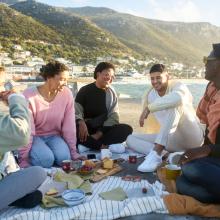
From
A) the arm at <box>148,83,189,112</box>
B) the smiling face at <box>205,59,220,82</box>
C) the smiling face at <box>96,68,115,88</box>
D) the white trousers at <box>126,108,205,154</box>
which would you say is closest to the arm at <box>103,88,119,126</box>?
the smiling face at <box>96,68,115,88</box>

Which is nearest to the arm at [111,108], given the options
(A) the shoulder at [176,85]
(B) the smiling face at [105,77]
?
(B) the smiling face at [105,77]

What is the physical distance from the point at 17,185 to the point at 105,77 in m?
2.66

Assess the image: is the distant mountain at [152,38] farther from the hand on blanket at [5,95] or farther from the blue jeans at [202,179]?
the hand on blanket at [5,95]

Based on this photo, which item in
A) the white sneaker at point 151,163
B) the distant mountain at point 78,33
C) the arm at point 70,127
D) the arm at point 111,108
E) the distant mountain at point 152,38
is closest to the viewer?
the white sneaker at point 151,163

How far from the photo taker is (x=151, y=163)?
4.14 metres

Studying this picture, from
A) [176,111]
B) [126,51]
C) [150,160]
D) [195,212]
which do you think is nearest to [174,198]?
[195,212]

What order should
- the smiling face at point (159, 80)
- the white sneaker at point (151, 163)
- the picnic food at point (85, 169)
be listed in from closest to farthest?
1. the picnic food at point (85, 169)
2. the white sneaker at point (151, 163)
3. the smiling face at point (159, 80)

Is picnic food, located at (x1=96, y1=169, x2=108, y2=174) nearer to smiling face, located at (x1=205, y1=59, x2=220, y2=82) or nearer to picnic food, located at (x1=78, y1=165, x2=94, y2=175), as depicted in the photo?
picnic food, located at (x1=78, y1=165, x2=94, y2=175)

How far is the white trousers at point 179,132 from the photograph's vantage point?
430cm

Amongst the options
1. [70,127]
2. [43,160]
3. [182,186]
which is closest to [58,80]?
[70,127]

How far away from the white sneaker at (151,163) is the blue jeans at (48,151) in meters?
0.99

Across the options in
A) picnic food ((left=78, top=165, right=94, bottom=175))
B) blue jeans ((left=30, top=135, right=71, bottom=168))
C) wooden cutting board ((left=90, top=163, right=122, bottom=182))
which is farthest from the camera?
blue jeans ((left=30, top=135, right=71, bottom=168))

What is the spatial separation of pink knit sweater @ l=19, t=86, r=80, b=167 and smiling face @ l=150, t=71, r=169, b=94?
42.7 inches

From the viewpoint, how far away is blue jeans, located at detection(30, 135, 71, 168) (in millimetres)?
4375
